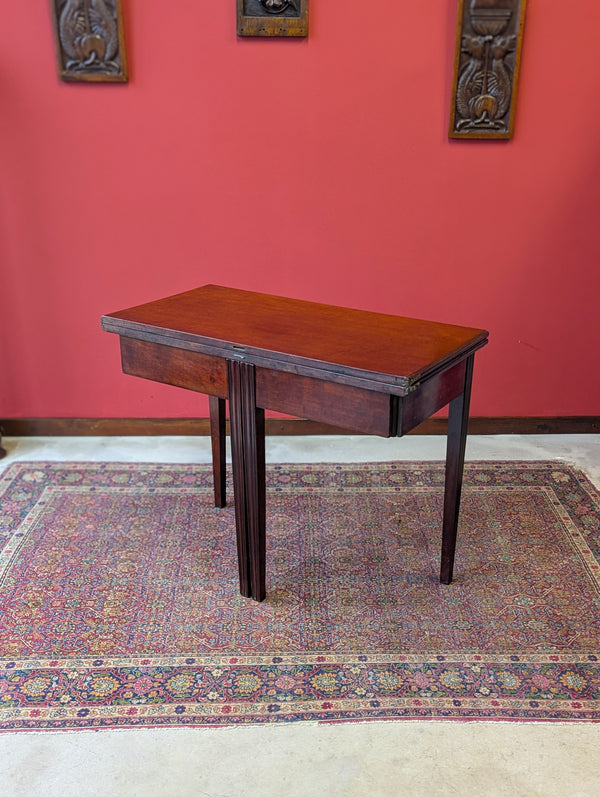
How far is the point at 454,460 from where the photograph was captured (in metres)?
2.31

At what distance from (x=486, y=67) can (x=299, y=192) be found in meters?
0.94

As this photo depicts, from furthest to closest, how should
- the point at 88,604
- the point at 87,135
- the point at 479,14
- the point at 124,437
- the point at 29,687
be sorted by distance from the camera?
the point at 124,437 < the point at 87,135 < the point at 479,14 < the point at 88,604 < the point at 29,687

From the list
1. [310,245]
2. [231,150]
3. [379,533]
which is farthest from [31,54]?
[379,533]

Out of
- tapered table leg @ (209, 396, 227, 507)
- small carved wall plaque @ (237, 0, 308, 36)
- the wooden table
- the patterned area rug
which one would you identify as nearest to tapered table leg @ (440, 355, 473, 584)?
the wooden table

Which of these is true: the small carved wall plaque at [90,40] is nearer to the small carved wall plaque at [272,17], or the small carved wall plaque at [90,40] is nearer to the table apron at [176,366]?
the small carved wall plaque at [272,17]

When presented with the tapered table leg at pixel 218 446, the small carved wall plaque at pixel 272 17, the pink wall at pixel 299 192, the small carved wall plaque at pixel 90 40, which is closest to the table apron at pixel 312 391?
the tapered table leg at pixel 218 446

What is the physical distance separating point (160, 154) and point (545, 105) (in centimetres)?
170

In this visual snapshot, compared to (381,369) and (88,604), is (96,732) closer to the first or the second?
(88,604)

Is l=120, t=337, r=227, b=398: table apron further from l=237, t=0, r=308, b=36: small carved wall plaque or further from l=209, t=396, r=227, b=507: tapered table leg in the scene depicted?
l=237, t=0, r=308, b=36: small carved wall plaque

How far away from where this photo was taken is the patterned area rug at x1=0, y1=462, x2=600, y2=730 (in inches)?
79.6

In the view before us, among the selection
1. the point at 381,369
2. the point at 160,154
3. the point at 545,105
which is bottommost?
the point at 381,369

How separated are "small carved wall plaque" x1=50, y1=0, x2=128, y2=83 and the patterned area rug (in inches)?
67.7

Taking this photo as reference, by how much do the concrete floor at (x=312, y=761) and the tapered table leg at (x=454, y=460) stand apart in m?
0.62

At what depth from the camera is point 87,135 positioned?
10.8ft
